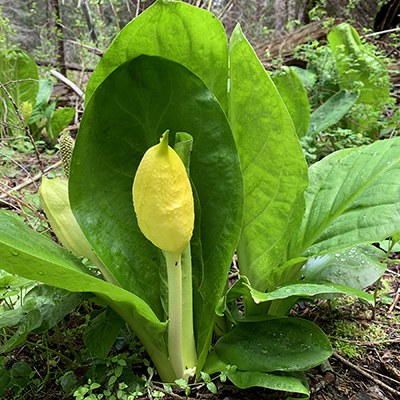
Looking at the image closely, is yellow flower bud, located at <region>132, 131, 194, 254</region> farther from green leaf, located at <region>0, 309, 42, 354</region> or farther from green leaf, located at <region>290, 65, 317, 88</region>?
green leaf, located at <region>290, 65, 317, 88</region>

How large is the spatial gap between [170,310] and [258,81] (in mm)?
397

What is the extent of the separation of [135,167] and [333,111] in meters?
1.32

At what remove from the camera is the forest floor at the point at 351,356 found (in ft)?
2.55

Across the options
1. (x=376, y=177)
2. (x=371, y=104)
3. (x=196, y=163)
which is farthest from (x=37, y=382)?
(x=371, y=104)

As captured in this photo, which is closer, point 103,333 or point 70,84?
point 103,333

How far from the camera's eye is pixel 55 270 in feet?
1.77

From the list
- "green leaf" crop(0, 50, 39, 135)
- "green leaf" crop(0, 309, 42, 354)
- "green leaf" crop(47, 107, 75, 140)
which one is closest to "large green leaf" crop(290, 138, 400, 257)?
"green leaf" crop(0, 309, 42, 354)

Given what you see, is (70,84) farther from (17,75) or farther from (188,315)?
(188,315)

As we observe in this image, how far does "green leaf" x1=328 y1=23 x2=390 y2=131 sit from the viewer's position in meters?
2.03

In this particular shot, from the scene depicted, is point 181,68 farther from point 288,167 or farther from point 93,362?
point 93,362

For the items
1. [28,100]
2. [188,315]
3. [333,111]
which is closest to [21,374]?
[188,315]

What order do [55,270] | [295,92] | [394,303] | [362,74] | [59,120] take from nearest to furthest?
[55,270] < [394,303] < [295,92] < [362,74] < [59,120]

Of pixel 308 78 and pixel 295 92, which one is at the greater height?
pixel 295 92

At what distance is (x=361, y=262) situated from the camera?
0.86 metres
